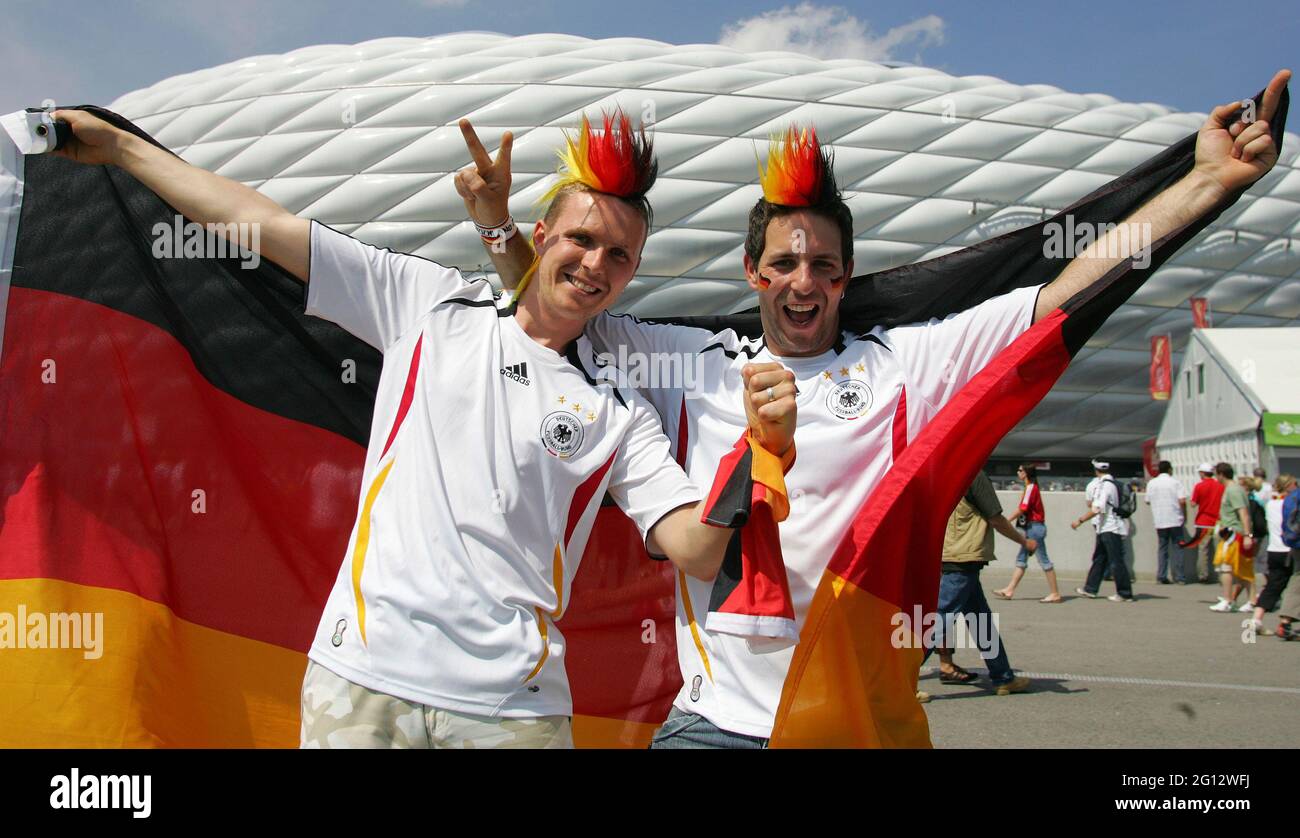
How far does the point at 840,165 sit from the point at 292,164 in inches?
509

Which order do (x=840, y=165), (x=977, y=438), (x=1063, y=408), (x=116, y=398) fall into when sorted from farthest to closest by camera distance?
(x=1063, y=408), (x=840, y=165), (x=116, y=398), (x=977, y=438)

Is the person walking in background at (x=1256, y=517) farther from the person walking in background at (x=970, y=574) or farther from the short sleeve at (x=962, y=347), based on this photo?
the short sleeve at (x=962, y=347)

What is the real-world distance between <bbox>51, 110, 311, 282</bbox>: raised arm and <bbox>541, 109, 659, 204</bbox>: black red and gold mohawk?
0.64 meters

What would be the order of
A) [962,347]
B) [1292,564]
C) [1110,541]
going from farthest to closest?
[1110,541] < [1292,564] < [962,347]

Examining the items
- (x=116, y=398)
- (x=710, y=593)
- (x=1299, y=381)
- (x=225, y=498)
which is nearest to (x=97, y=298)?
(x=116, y=398)

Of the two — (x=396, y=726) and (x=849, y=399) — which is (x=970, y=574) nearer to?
(x=849, y=399)

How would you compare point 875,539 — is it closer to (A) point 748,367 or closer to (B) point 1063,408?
(A) point 748,367

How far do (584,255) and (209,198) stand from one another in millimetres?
838

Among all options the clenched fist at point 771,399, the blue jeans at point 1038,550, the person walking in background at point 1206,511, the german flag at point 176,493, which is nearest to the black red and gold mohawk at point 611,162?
the clenched fist at point 771,399

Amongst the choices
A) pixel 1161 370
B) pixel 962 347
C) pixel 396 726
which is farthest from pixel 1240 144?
pixel 1161 370

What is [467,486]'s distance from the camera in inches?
77.3

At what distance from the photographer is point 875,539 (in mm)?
2156

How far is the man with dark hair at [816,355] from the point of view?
2.16 m

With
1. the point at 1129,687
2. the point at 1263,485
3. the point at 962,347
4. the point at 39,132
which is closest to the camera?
the point at 39,132
